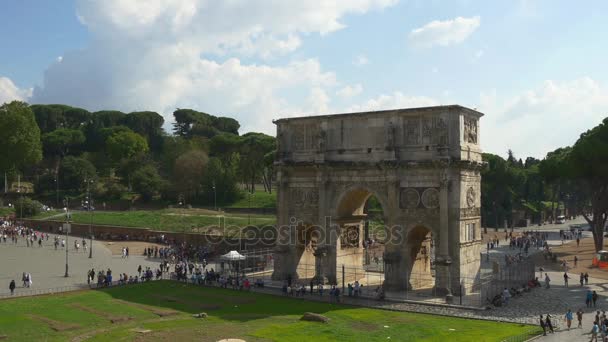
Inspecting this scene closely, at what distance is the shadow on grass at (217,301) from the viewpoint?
31.0 metres

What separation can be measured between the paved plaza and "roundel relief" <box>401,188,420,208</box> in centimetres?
2182

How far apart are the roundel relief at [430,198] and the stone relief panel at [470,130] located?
366 cm

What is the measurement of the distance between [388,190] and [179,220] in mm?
40076

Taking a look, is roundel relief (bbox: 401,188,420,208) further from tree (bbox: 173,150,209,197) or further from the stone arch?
tree (bbox: 173,150,209,197)

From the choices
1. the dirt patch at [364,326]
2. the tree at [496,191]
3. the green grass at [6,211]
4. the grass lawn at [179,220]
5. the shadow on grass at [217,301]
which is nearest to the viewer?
the dirt patch at [364,326]

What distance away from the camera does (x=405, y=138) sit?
35.9 metres

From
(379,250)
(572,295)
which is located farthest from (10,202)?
(572,295)

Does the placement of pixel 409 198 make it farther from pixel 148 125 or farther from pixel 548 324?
pixel 148 125

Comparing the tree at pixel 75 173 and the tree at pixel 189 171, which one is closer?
the tree at pixel 189 171

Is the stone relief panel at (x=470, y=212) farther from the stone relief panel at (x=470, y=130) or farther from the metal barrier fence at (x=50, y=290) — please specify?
the metal barrier fence at (x=50, y=290)

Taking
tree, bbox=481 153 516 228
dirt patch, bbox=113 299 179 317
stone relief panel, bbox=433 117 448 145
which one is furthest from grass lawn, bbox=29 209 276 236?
stone relief panel, bbox=433 117 448 145

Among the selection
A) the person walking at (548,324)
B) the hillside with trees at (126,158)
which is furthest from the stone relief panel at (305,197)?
the hillside with trees at (126,158)

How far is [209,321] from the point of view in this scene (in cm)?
2847

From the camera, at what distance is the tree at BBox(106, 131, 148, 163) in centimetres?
9750
